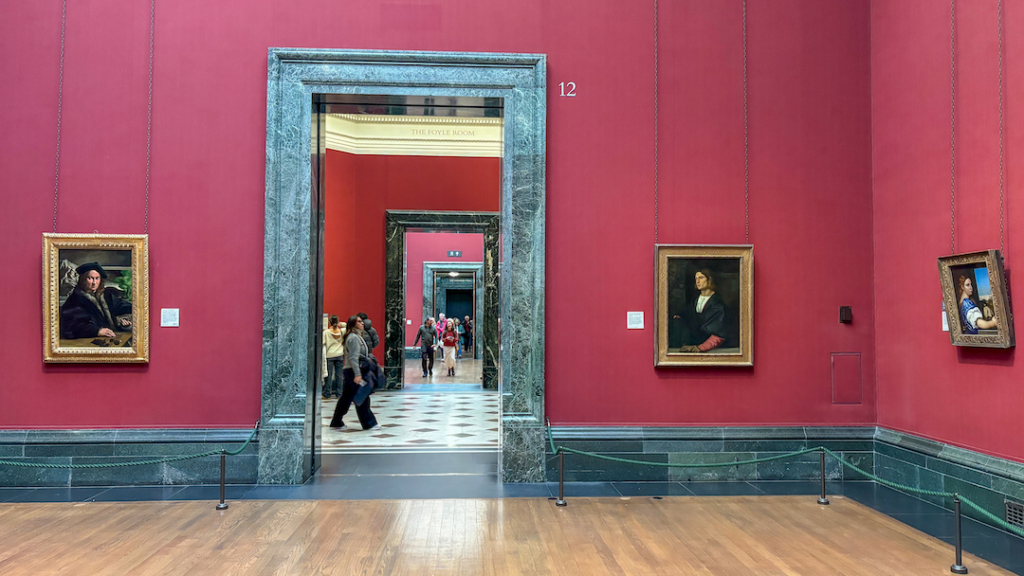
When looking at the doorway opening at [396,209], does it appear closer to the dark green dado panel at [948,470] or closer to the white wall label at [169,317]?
the white wall label at [169,317]

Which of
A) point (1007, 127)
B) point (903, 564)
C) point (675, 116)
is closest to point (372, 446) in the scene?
point (675, 116)

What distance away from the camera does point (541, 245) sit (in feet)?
27.1

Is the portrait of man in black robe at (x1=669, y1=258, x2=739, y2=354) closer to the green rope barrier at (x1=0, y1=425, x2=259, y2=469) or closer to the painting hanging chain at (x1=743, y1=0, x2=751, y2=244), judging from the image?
the painting hanging chain at (x1=743, y1=0, x2=751, y2=244)

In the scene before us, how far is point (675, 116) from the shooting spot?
8.49 metres

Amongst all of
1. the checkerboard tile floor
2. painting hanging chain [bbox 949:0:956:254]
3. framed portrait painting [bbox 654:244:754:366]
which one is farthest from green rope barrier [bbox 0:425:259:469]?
painting hanging chain [bbox 949:0:956:254]

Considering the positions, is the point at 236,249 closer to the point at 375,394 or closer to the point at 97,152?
the point at 97,152

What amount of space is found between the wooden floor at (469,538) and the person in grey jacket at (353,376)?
4.34 meters

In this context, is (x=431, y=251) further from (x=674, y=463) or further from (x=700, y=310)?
(x=674, y=463)

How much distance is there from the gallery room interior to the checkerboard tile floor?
1.51 meters

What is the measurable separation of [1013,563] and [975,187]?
3.38m

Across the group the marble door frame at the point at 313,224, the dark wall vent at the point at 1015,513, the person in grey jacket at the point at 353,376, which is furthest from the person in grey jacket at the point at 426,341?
the dark wall vent at the point at 1015,513

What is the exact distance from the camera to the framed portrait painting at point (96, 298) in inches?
310

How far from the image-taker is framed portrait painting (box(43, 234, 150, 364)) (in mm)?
7871

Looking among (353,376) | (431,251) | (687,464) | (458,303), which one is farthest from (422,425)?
(458,303)
